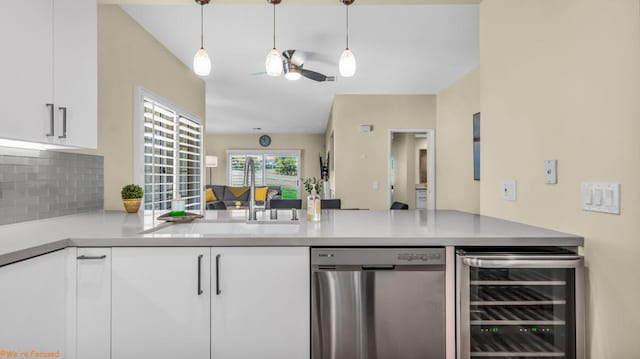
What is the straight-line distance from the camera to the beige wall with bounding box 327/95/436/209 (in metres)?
5.66

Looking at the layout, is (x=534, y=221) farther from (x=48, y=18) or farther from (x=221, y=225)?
(x=48, y=18)

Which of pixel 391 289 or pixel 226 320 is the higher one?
pixel 391 289

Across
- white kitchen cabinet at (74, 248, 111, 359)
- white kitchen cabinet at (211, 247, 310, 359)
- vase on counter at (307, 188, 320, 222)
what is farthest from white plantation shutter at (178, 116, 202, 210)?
white kitchen cabinet at (211, 247, 310, 359)

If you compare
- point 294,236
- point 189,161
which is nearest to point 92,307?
point 294,236

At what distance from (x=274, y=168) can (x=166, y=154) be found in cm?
696

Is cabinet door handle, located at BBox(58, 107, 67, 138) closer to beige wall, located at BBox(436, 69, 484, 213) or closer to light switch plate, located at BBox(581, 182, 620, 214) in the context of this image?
light switch plate, located at BBox(581, 182, 620, 214)

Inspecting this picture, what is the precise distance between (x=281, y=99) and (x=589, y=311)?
5.28 m

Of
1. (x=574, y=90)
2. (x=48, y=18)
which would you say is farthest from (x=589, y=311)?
(x=48, y=18)

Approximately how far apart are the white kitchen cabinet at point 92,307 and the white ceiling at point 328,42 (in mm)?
2256

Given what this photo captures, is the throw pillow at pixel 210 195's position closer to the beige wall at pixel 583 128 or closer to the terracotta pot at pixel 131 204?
the terracotta pot at pixel 131 204

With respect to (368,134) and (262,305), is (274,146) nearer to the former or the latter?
(368,134)

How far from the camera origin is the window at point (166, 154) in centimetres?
311

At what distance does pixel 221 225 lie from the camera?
1919 mm

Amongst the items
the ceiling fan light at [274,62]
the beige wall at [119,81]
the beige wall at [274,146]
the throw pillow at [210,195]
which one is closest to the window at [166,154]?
the beige wall at [119,81]
